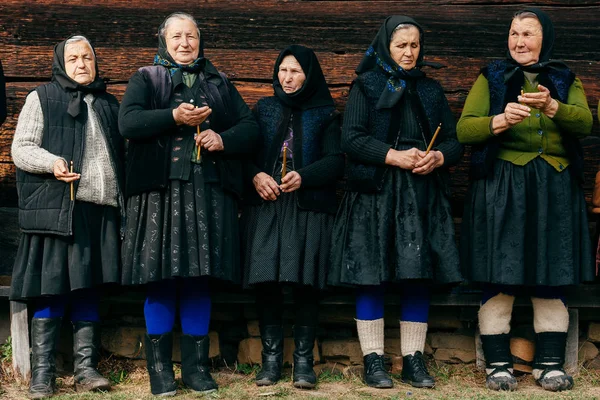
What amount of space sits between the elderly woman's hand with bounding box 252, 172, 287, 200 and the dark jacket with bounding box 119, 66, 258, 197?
0.32 ft

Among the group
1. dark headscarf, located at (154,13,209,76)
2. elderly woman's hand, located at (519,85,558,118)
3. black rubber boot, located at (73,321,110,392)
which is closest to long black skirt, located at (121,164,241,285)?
black rubber boot, located at (73,321,110,392)

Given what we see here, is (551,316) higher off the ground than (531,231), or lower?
lower

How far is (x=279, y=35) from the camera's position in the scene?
22.0ft

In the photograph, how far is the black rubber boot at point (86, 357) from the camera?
5.70 m

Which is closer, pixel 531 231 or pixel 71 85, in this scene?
pixel 531 231

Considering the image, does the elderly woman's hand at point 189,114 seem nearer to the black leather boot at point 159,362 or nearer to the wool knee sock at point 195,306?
the wool knee sock at point 195,306

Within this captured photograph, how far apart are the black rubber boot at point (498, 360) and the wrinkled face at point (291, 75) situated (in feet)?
5.70

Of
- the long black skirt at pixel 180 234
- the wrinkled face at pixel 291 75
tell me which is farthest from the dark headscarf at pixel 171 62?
the long black skirt at pixel 180 234

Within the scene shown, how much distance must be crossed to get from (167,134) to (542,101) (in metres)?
1.96

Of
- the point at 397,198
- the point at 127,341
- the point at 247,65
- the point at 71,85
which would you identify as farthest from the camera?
the point at 247,65

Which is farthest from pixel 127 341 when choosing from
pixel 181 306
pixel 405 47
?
pixel 405 47

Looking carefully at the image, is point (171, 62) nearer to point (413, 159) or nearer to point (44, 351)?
point (413, 159)

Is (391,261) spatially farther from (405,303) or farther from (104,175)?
(104,175)

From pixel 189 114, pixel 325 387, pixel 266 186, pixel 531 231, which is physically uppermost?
pixel 189 114
